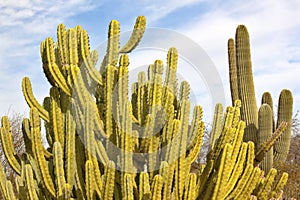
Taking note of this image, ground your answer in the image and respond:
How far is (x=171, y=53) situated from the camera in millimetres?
3701

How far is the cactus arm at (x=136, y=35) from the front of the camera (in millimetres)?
3779

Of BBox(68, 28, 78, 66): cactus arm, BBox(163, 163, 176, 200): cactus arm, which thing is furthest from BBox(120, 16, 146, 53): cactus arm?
BBox(163, 163, 176, 200): cactus arm

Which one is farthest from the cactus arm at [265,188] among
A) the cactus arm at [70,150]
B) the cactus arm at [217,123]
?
the cactus arm at [70,150]

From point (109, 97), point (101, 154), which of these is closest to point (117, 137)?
point (101, 154)

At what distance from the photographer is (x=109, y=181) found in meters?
3.29

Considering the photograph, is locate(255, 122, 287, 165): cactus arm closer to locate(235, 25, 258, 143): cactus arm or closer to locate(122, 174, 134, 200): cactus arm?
locate(122, 174, 134, 200): cactus arm

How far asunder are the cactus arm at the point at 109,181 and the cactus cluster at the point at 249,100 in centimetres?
763

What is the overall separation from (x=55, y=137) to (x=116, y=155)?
0.59m

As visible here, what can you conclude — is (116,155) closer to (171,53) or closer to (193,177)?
(193,177)

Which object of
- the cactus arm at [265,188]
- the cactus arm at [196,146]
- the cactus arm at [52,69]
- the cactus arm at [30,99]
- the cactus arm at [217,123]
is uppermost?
the cactus arm at [52,69]

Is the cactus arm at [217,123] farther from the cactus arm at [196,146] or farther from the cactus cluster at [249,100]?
the cactus cluster at [249,100]

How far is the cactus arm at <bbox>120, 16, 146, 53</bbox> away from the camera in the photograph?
3.78 meters

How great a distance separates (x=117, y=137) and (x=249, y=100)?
7.89m

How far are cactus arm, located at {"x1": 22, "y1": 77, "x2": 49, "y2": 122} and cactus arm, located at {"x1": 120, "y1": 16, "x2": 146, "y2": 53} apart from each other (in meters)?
0.87
